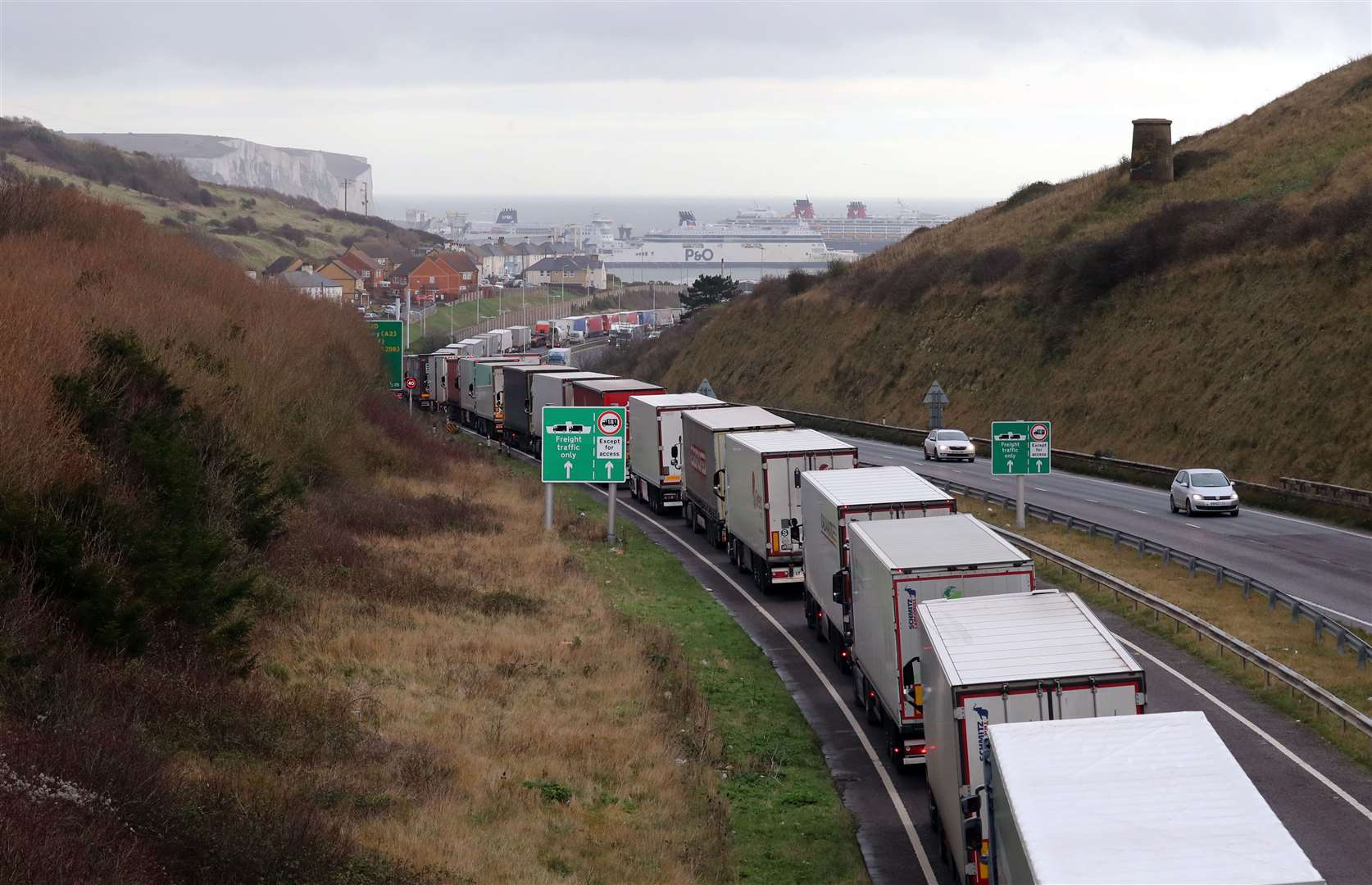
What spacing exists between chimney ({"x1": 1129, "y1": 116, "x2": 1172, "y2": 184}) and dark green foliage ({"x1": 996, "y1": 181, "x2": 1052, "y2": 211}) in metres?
17.7

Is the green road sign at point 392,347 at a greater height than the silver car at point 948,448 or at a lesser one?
greater

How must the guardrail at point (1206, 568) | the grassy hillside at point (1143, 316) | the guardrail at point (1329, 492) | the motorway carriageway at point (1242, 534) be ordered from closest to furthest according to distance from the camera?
1. the guardrail at point (1206, 568)
2. the motorway carriageway at point (1242, 534)
3. the guardrail at point (1329, 492)
4. the grassy hillside at point (1143, 316)

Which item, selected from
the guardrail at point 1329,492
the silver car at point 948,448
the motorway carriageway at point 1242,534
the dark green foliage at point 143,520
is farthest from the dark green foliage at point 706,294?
the dark green foliage at point 143,520

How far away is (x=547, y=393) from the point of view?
59562 millimetres

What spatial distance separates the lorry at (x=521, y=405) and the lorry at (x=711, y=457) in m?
18.9

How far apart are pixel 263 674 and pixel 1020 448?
23004 mm

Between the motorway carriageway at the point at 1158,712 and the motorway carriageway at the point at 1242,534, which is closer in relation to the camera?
the motorway carriageway at the point at 1158,712

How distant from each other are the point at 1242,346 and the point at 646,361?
2554 inches

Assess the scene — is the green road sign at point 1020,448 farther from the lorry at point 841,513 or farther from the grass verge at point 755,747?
the lorry at point 841,513

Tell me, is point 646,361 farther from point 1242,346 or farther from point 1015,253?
point 1242,346

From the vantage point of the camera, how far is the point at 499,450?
66.4 metres

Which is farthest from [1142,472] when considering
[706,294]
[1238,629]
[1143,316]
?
[706,294]

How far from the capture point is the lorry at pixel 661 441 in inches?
1762

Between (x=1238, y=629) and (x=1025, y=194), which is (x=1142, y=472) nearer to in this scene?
(x=1238, y=629)
